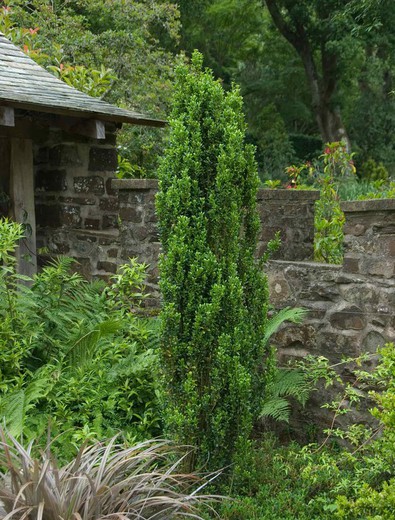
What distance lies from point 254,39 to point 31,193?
66.3 ft

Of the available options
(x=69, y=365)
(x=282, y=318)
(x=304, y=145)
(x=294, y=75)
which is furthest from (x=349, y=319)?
(x=294, y=75)

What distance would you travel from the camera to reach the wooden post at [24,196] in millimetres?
7605

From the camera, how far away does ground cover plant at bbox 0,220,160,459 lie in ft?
14.7

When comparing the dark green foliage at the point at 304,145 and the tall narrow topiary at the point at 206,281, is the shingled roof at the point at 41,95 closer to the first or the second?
the tall narrow topiary at the point at 206,281

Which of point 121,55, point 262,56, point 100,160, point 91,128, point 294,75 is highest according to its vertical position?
point 262,56

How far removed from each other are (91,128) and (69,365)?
296cm

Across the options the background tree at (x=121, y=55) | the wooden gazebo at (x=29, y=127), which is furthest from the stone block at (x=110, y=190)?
the background tree at (x=121, y=55)

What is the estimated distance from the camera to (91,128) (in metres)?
7.36

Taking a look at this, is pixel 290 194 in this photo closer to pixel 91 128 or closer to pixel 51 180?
pixel 91 128

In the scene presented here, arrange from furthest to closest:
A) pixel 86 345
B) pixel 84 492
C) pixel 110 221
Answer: pixel 110 221
pixel 86 345
pixel 84 492

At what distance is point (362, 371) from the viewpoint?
15.8ft

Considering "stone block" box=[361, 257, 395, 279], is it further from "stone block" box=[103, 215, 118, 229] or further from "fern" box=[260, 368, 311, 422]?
"stone block" box=[103, 215, 118, 229]

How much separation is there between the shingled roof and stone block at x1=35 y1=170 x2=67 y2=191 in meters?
0.86

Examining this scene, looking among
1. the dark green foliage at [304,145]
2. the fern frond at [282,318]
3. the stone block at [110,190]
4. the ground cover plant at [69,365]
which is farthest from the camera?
the dark green foliage at [304,145]
